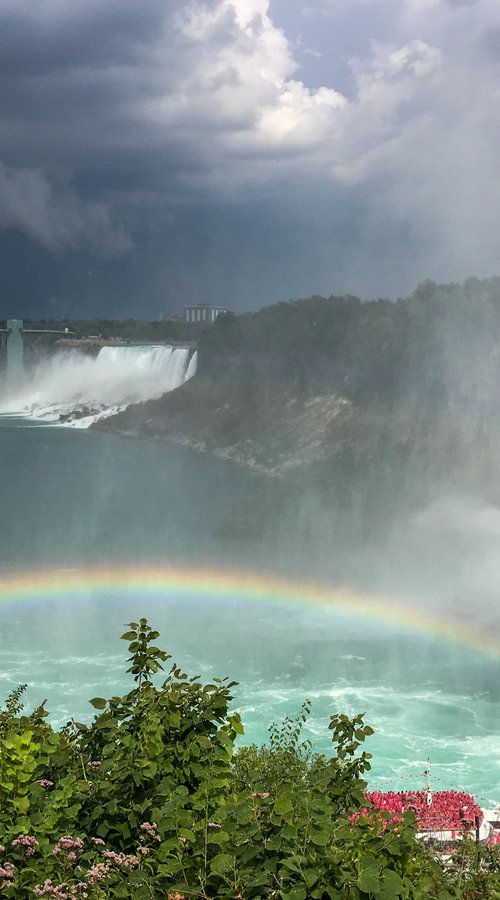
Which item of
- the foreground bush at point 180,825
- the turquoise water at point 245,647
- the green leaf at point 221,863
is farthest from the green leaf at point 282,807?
the turquoise water at point 245,647

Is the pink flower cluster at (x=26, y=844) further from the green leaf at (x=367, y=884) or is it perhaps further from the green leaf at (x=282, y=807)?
the green leaf at (x=367, y=884)

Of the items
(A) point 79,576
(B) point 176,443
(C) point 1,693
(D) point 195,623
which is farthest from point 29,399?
(C) point 1,693

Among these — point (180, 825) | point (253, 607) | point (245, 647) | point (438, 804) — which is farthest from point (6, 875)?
point (253, 607)

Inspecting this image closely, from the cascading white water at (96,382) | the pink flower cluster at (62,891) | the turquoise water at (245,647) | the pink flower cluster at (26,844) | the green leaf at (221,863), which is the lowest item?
the pink flower cluster at (62,891)

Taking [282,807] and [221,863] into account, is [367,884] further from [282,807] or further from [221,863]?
[221,863]

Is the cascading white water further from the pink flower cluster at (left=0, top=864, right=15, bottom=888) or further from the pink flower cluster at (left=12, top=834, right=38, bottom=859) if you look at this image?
the pink flower cluster at (left=0, top=864, right=15, bottom=888)

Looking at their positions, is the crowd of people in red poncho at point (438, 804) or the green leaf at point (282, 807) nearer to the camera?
the green leaf at point (282, 807)

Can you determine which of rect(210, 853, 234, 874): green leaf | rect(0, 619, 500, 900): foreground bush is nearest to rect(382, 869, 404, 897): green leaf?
rect(0, 619, 500, 900): foreground bush

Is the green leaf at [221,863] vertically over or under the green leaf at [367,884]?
over

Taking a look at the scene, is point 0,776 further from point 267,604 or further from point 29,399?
point 29,399
